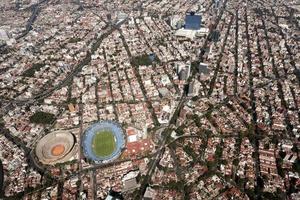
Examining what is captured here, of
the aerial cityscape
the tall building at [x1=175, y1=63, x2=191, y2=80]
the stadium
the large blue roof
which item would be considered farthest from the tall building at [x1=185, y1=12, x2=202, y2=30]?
the stadium

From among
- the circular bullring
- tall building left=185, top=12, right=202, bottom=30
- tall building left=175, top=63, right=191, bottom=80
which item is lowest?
the circular bullring

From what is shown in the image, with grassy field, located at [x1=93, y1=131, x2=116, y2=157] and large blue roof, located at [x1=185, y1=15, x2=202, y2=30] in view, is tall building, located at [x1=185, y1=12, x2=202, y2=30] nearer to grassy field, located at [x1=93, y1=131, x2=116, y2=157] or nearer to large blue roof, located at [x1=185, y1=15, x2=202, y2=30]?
large blue roof, located at [x1=185, y1=15, x2=202, y2=30]

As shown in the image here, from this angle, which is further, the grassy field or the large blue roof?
the large blue roof

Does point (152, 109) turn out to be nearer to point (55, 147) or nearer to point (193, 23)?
point (55, 147)

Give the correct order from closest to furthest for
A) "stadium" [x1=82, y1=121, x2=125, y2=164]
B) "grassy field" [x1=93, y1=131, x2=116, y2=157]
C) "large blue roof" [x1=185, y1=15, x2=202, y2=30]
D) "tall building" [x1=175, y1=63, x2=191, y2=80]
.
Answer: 1. "stadium" [x1=82, y1=121, x2=125, y2=164]
2. "grassy field" [x1=93, y1=131, x2=116, y2=157]
3. "tall building" [x1=175, y1=63, x2=191, y2=80]
4. "large blue roof" [x1=185, y1=15, x2=202, y2=30]

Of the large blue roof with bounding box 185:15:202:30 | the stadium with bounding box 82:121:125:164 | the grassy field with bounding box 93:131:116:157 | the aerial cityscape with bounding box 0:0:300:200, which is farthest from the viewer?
the large blue roof with bounding box 185:15:202:30

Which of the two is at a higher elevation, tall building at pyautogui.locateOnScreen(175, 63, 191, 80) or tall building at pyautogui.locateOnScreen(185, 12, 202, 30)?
tall building at pyautogui.locateOnScreen(185, 12, 202, 30)

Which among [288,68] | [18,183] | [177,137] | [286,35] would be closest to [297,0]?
[286,35]
